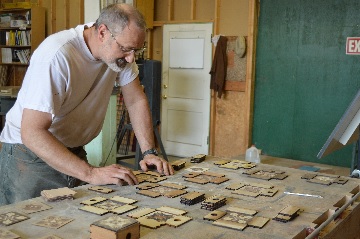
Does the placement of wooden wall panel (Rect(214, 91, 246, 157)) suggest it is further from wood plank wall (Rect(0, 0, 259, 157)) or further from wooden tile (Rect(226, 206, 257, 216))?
wooden tile (Rect(226, 206, 257, 216))

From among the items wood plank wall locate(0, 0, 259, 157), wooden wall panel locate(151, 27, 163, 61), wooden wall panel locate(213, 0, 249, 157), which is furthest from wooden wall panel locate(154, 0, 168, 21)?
wooden wall panel locate(213, 0, 249, 157)

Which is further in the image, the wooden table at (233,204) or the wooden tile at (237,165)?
the wooden tile at (237,165)

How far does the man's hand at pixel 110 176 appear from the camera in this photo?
75.9 inches

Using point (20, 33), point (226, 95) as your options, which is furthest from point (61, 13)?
point (226, 95)

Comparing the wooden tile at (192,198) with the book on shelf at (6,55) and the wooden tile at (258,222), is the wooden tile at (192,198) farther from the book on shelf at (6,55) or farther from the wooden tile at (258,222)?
the book on shelf at (6,55)

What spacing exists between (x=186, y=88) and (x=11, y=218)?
5382mm

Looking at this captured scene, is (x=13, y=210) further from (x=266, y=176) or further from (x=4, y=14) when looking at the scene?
(x=4, y=14)

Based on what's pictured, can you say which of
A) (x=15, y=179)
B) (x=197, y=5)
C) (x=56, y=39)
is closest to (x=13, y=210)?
(x=15, y=179)

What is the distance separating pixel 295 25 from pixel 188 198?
451cm

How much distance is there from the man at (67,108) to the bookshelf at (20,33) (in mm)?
6393

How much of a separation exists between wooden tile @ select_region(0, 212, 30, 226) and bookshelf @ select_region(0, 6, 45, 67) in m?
7.24

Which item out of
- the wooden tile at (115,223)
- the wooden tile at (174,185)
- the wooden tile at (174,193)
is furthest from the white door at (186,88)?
the wooden tile at (115,223)

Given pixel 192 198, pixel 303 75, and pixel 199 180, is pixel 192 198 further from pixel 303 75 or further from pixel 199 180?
pixel 303 75

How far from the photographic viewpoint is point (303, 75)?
5.76 meters
